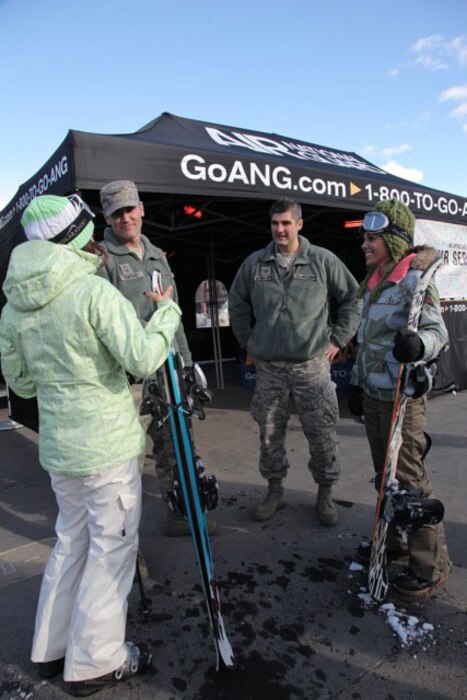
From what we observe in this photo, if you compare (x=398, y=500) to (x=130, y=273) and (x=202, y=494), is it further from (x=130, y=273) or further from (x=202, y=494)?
(x=130, y=273)

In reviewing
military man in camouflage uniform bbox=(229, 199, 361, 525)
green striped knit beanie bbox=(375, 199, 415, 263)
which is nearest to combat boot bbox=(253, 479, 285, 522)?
military man in camouflage uniform bbox=(229, 199, 361, 525)

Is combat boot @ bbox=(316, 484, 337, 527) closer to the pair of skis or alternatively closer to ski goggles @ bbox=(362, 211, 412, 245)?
the pair of skis

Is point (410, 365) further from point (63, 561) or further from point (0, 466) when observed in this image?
point (0, 466)

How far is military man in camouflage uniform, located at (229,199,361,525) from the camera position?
2.85 m

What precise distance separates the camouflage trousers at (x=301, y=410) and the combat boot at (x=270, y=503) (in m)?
0.08

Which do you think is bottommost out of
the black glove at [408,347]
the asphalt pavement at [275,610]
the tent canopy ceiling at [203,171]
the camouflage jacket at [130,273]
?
the asphalt pavement at [275,610]

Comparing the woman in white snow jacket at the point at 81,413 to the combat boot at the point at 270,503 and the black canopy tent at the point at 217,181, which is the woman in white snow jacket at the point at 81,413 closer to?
the combat boot at the point at 270,503

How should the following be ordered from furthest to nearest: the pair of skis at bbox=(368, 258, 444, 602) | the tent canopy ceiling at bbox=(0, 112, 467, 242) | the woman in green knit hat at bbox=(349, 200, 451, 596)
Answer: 1. the tent canopy ceiling at bbox=(0, 112, 467, 242)
2. the woman in green knit hat at bbox=(349, 200, 451, 596)
3. the pair of skis at bbox=(368, 258, 444, 602)

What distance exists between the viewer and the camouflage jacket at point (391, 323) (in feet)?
6.61

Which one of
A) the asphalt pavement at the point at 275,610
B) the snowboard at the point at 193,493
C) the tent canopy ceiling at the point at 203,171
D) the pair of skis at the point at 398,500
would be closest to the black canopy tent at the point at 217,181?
the tent canopy ceiling at the point at 203,171

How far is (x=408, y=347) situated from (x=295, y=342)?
1.09 metres

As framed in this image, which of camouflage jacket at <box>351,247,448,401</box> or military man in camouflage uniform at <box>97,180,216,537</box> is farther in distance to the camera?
military man in camouflage uniform at <box>97,180,216,537</box>

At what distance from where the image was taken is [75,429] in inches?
61.3

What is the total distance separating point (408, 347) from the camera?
179cm
